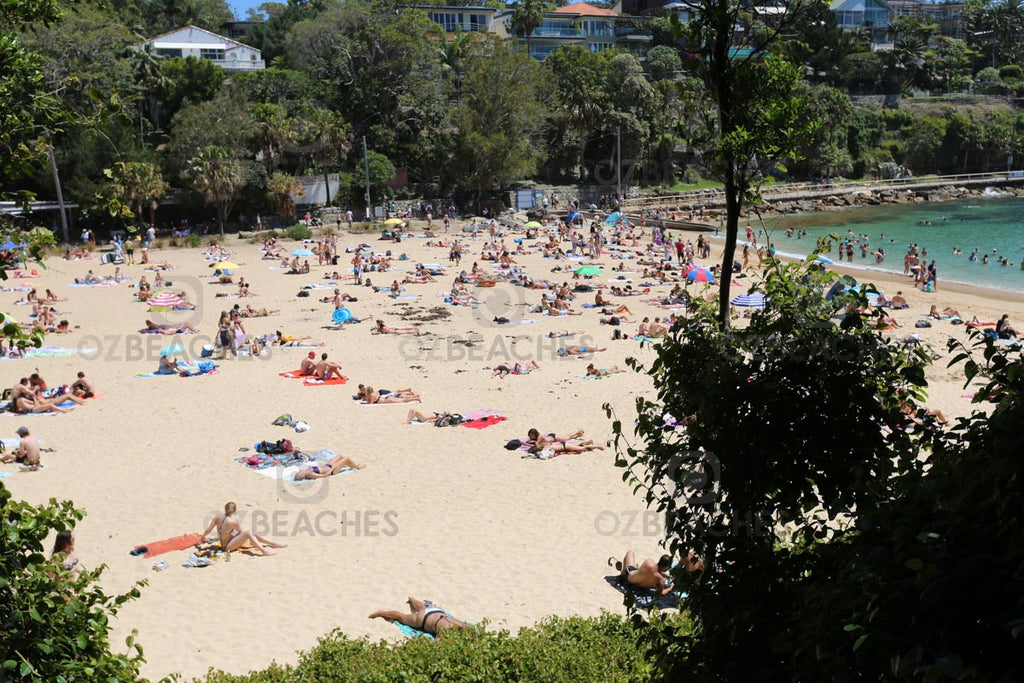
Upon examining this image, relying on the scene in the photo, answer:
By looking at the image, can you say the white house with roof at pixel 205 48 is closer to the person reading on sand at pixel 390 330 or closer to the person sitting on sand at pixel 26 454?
the person reading on sand at pixel 390 330

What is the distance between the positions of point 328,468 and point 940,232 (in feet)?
150

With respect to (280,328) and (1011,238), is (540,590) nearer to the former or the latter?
(280,328)

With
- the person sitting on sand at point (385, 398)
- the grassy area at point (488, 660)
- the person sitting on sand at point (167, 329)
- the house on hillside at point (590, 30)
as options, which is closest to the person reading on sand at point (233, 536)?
the grassy area at point (488, 660)

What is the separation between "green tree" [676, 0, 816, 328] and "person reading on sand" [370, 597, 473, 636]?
4.71 metres

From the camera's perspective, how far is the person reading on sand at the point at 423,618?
841 centimetres

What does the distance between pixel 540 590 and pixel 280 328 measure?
1590 cm

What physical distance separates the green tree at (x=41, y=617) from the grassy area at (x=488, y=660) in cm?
247

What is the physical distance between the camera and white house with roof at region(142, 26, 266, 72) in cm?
6506

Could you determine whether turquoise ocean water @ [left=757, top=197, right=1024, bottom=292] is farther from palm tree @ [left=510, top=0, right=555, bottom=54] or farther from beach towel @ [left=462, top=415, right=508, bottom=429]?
palm tree @ [left=510, top=0, right=555, bottom=54]

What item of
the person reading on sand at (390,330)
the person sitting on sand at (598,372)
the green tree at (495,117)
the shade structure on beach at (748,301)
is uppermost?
the green tree at (495,117)

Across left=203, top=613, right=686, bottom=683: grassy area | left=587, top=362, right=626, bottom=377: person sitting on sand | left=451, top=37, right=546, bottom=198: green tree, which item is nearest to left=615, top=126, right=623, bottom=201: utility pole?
left=451, top=37, right=546, bottom=198: green tree

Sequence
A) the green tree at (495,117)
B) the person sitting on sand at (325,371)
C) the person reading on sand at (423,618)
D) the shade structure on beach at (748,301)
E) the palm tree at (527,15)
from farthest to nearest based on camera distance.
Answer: the palm tree at (527,15), the green tree at (495,117), the shade structure on beach at (748,301), the person sitting on sand at (325,371), the person reading on sand at (423,618)

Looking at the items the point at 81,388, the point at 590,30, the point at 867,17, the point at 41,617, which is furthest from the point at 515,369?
the point at 867,17

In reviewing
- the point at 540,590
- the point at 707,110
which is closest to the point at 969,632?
the point at 707,110
